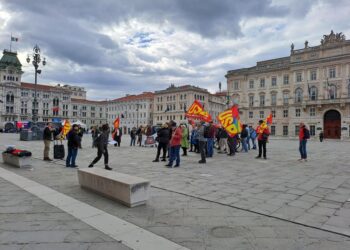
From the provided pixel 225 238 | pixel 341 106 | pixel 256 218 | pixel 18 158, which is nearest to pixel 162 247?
pixel 225 238

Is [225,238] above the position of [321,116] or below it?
below

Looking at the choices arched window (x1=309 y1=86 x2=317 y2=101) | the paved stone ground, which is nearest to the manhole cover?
the paved stone ground

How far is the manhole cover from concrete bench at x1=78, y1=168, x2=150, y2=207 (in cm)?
177

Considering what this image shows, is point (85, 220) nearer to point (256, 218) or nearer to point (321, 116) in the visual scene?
point (256, 218)

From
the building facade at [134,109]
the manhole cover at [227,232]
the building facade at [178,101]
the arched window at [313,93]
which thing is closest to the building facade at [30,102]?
the building facade at [134,109]

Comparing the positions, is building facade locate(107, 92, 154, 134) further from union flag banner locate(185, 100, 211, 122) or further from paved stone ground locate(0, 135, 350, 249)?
paved stone ground locate(0, 135, 350, 249)

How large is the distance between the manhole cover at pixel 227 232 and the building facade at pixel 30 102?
9214cm

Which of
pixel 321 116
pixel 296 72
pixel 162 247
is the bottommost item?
pixel 162 247

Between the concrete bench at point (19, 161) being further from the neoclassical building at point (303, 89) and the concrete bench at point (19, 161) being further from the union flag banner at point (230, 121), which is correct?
the neoclassical building at point (303, 89)

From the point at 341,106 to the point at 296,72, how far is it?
39.5 ft

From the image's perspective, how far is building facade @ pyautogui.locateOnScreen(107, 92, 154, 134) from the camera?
3871 inches

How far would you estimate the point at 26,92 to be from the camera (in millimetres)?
101438

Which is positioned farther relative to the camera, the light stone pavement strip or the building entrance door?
the building entrance door

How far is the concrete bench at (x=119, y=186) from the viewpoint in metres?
5.21
